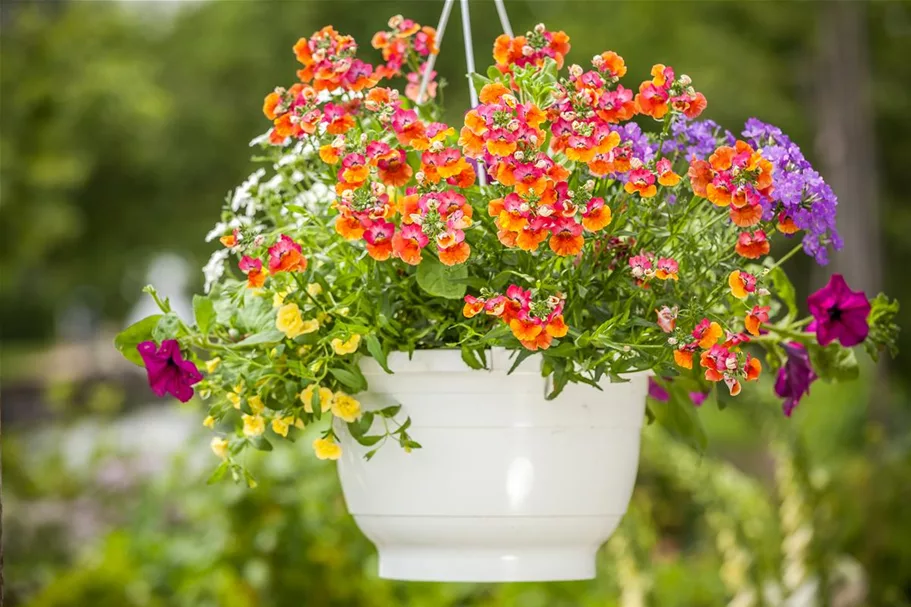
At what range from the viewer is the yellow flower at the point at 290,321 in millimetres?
1372

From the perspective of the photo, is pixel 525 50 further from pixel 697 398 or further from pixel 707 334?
pixel 697 398

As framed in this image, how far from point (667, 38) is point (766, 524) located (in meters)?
7.73

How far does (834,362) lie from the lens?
163 centimetres

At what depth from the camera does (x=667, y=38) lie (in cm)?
1084

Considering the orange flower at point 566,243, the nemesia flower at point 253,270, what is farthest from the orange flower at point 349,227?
the orange flower at point 566,243

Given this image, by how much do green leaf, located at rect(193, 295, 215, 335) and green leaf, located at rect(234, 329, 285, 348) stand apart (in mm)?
72

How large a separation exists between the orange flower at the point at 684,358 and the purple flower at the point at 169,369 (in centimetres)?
56

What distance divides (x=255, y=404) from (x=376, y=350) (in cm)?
21

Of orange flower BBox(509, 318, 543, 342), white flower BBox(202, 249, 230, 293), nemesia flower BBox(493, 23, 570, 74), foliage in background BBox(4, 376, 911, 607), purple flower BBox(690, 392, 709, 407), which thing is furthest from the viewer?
foliage in background BBox(4, 376, 911, 607)

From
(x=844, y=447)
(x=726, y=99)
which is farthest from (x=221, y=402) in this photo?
(x=726, y=99)

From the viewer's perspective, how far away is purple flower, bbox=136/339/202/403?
1.36 m

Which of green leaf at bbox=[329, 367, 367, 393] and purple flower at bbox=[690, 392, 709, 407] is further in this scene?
purple flower at bbox=[690, 392, 709, 407]

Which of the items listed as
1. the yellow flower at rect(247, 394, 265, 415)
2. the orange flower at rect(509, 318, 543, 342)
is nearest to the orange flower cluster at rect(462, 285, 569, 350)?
the orange flower at rect(509, 318, 543, 342)

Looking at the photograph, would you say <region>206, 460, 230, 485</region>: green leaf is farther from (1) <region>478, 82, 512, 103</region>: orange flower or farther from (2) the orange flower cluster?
(1) <region>478, 82, 512, 103</region>: orange flower
